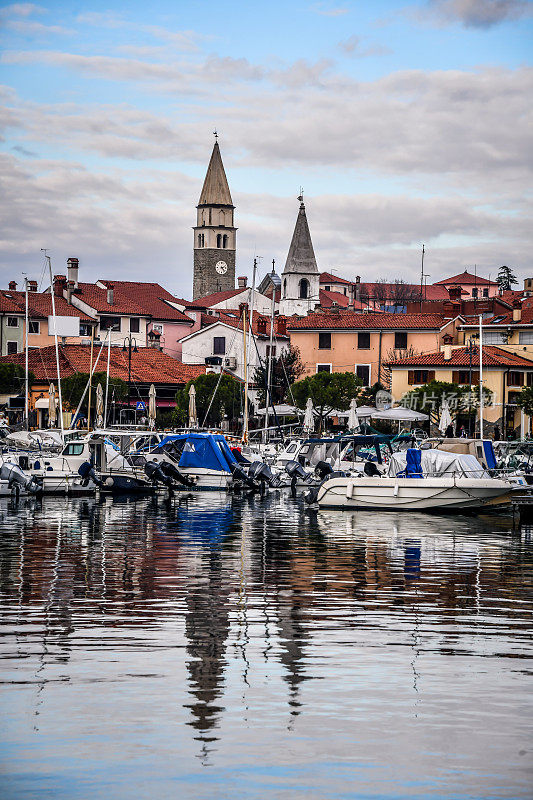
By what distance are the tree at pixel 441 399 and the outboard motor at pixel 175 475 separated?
90.2 feet

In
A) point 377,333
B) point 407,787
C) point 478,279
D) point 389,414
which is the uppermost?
point 478,279

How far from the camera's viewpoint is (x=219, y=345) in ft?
332

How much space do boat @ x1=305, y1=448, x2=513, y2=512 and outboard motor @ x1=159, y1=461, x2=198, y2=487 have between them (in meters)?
7.78

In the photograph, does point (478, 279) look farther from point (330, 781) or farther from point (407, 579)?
point (330, 781)

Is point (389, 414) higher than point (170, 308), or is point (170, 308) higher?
point (170, 308)

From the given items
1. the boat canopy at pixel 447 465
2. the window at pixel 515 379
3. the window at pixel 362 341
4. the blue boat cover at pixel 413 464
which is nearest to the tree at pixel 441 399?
the window at pixel 515 379

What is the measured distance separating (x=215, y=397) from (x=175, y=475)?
34936 millimetres

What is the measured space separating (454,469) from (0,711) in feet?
84.7

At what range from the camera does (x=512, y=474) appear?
1650 inches

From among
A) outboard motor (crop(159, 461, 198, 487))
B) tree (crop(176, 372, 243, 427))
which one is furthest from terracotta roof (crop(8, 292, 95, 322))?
outboard motor (crop(159, 461, 198, 487))

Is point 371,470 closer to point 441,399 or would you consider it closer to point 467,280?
point 441,399

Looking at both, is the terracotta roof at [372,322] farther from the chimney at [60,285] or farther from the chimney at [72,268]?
the chimney at [72,268]

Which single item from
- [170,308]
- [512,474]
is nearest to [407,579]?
[512,474]

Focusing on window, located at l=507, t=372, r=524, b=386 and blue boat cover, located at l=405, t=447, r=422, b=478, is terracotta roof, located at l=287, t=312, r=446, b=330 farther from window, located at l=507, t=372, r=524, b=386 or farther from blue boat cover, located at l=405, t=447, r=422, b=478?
blue boat cover, located at l=405, t=447, r=422, b=478
